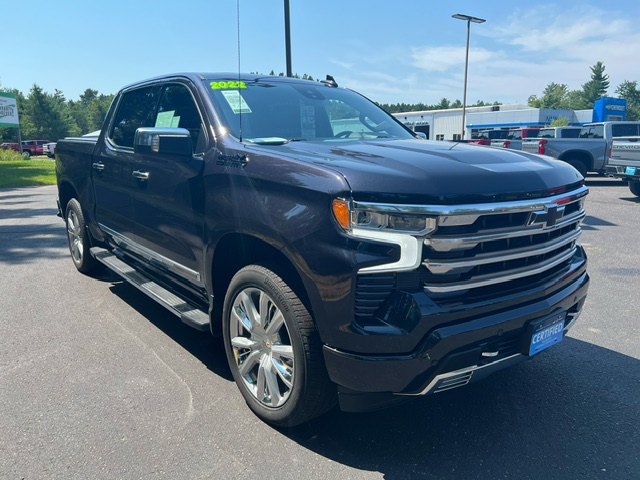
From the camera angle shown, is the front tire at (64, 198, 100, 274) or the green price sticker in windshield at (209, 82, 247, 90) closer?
the green price sticker in windshield at (209, 82, 247, 90)

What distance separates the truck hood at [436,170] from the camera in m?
2.36

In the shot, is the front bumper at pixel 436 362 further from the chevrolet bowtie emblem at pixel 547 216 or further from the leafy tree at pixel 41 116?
the leafy tree at pixel 41 116

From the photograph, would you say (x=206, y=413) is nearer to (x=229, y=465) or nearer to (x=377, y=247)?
(x=229, y=465)

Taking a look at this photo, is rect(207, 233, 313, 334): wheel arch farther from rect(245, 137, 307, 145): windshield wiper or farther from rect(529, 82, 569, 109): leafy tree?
rect(529, 82, 569, 109): leafy tree

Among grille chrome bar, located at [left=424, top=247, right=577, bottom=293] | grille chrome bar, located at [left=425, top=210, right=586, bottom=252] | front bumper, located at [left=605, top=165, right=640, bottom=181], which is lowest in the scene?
front bumper, located at [left=605, top=165, right=640, bottom=181]

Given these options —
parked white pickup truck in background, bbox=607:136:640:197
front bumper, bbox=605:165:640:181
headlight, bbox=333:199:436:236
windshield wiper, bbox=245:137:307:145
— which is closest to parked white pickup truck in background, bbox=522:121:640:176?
parked white pickup truck in background, bbox=607:136:640:197

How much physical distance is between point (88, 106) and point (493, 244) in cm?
14315

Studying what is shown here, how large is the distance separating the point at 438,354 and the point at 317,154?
1.22 m

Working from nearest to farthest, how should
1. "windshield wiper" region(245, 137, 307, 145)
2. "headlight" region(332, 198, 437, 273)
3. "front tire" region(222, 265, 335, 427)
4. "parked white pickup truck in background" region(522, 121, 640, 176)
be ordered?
"headlight" region(332, 198, 437, 273)
"front tire" region(222, 265, 335, 427)
"windshield wiper" region(245, 137, 307, 145)
"parked white pickup truck in background" region(522, 121, 640, 176)

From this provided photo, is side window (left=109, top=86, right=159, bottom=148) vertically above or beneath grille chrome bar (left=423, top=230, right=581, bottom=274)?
above

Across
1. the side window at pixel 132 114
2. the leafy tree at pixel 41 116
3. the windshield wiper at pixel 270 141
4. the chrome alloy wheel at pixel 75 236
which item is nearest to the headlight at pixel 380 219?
the windshield wiper at pixel 270 141

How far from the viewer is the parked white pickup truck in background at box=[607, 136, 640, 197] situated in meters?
11.7

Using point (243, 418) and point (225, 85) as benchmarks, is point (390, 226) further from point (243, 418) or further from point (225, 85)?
point (225, 85)

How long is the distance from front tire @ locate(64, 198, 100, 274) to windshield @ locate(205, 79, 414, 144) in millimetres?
2792
